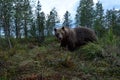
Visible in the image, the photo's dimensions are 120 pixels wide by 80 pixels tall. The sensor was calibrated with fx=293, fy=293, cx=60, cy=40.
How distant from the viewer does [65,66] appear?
8.16 meters

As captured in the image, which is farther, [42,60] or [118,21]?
[118,21]

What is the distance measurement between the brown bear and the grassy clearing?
2893 mm

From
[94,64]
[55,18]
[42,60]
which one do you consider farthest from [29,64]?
[55,18]

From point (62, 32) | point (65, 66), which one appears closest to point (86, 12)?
point (62, 32)

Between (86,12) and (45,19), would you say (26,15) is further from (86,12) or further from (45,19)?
(86,12)

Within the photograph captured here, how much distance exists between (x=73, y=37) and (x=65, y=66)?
5084mm

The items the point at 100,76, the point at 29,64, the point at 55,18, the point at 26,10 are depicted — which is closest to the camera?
the point at 100,76

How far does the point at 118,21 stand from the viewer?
5484 cm

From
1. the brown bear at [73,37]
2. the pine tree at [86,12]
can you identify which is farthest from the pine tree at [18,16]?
the brown bear at [73,37]

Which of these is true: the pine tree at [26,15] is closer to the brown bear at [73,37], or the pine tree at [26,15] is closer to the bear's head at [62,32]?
the brown bear at [73,37]

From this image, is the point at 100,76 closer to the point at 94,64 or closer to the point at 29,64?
the point at 94,64

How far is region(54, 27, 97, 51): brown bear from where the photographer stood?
1284cm

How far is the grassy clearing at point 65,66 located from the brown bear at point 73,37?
289 centimetres

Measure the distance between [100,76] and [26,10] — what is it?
47984 mm
